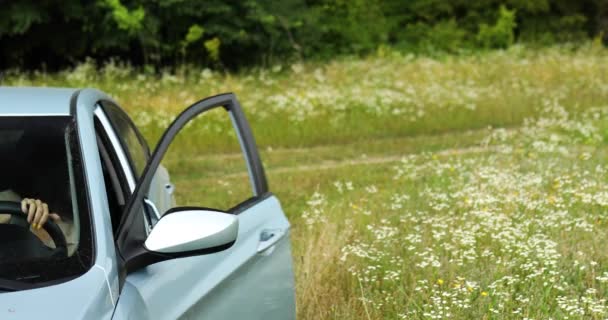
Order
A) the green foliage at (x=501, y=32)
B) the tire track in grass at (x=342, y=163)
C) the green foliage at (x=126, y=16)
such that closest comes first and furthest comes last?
1. the tire track in grass at (x=342, y=163)
2. the green foliage at (x=126, y=16)
3. the green foliage at (x=501, y=32)

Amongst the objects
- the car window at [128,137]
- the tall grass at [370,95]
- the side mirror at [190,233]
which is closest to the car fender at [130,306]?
the side mirror at [190,233]

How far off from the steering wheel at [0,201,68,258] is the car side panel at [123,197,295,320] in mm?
246

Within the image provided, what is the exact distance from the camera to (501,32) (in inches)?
1486

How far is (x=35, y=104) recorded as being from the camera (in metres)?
3.82

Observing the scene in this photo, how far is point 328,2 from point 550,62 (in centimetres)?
1586

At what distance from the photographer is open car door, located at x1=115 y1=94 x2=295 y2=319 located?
10.4 feet

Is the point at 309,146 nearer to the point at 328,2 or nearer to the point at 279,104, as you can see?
the point at 279,104

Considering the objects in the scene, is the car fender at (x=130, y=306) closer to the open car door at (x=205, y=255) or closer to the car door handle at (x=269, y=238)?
the open car door at (x=205, y=255)

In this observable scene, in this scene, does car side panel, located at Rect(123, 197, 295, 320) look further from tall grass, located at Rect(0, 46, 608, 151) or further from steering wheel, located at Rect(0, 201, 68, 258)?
tall grass, located at Rect(0, 46, 608, 151)

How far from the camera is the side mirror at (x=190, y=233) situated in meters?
3.14

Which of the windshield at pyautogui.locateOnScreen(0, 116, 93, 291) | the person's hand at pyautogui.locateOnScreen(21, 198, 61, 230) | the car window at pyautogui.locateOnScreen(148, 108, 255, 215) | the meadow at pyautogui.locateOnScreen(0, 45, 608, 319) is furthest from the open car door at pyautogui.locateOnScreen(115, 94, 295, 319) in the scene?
the car window at pyautogui.locateOnScreen(148, 108, 255, 215)

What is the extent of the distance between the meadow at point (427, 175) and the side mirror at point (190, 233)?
6.64 feet

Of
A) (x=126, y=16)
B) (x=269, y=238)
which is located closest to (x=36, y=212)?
(x=269, y=238)

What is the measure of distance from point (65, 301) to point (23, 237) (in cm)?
55
